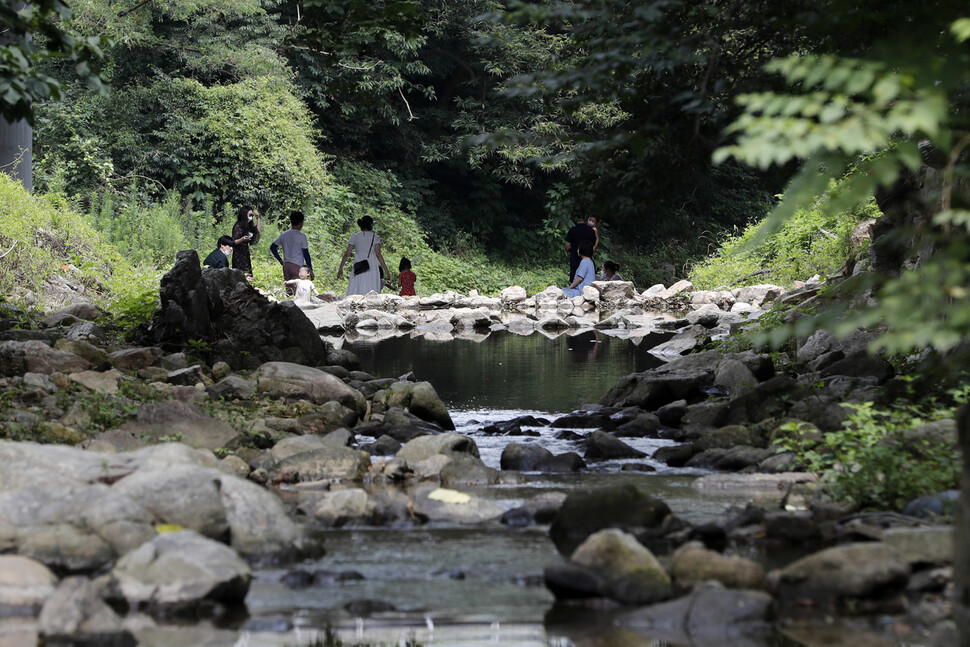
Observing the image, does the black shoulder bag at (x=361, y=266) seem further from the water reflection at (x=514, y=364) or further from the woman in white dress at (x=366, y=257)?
the water reflection at (x=514, y=364)

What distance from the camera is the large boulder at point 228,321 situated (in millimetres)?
10188

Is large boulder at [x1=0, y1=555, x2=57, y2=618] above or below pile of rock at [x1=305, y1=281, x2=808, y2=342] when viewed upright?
above

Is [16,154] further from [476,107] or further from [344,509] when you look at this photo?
[476,107]

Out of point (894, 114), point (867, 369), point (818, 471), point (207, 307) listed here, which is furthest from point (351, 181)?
point (894, 114)

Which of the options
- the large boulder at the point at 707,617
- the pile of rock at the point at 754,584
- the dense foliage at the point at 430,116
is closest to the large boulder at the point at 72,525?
the pile of rock at the point at 754,584

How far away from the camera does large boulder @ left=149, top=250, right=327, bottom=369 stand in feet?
33.4

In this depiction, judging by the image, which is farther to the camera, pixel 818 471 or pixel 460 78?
pixel 460 78

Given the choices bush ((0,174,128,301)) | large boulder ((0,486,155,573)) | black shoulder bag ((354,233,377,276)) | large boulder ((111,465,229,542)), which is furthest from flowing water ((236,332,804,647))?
black shoulder bag ((354,233,377,276))

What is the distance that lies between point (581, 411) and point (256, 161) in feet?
56.9

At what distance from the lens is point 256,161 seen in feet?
82.0

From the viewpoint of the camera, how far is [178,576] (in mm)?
4125

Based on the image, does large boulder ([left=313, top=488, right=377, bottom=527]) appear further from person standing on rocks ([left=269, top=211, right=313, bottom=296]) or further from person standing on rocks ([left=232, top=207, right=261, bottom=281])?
person standing on rocks ([left=269, top=211, right=313, bottom=296])

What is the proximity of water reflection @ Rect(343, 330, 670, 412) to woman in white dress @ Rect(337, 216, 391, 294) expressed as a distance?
1.68 m

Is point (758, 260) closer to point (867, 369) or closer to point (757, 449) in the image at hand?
point (867, 369)
